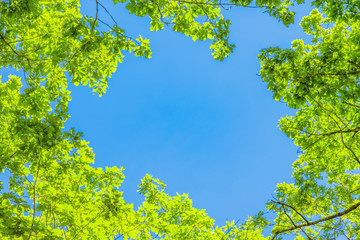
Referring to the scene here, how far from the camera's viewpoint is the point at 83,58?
5781 mm

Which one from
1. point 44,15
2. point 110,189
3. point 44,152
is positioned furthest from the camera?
point 110,189

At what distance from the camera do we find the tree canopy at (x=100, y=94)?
511 centimetres

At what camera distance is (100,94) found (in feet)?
22.1

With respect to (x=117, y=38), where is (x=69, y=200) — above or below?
below

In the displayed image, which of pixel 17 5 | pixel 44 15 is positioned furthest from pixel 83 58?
pixel 44 15

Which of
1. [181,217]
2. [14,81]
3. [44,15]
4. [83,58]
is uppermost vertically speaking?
[44,15]

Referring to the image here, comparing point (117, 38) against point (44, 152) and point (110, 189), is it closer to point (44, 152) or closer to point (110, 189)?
point (44, 152)

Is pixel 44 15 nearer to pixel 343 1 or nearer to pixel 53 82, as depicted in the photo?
pixel 53 82

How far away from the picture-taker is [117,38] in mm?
5609

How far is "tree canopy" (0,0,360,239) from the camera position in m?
5.11

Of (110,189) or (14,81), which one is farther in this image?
(14,81)

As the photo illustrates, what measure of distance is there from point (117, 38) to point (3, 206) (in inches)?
150

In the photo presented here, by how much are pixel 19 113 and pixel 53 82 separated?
3.81 ft

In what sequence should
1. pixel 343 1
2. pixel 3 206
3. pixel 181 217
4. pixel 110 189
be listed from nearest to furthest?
pixel 3 206
pixel 343 1
pixel 110 189
pixel 181 217
